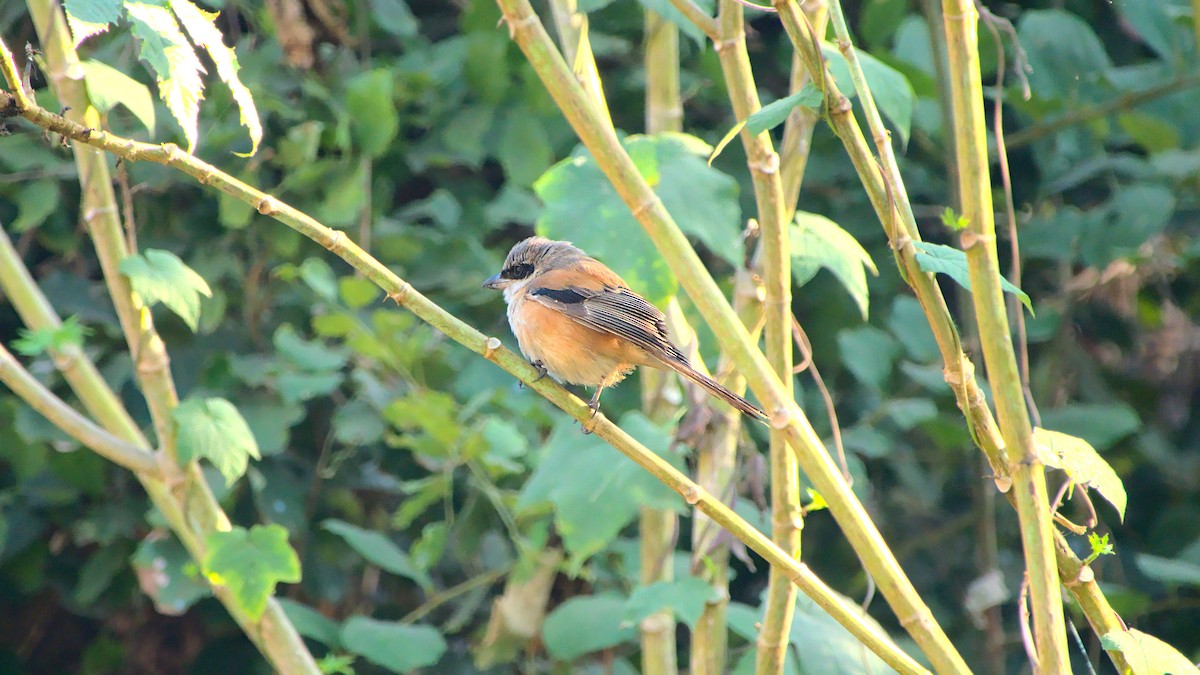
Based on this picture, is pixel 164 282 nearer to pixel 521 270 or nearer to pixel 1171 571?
pixel 521 270

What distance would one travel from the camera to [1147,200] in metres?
3.91

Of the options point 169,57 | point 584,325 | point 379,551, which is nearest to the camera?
point 169,57

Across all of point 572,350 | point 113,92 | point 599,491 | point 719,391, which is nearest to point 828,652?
point 719,391

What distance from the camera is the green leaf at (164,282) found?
236 cm

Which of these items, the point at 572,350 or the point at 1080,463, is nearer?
the point at 1080,463

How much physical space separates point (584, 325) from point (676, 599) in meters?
0.89

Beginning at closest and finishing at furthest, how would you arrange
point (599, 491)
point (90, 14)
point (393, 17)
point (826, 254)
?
point (90, 14) → point (826, 254) → point (599, 491) → point (393, 17)

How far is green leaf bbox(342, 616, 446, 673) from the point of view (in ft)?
10.0

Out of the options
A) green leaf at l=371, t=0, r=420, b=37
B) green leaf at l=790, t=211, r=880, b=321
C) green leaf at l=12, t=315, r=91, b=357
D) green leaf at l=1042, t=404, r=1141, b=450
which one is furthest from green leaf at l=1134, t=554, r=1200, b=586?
green leaf at l=371, t=0, r=420, b=37

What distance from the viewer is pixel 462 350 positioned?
4.00 meters

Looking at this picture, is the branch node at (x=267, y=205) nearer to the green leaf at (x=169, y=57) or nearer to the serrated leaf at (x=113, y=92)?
the green leaf at (x=169, y=57)

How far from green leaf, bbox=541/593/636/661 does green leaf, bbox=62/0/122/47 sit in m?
2.16

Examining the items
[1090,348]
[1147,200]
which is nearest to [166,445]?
[1147,200]

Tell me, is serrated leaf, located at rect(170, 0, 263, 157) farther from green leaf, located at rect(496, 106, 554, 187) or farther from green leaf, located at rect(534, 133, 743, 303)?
green leaf, located at rect(496, 106, 554, 187)
